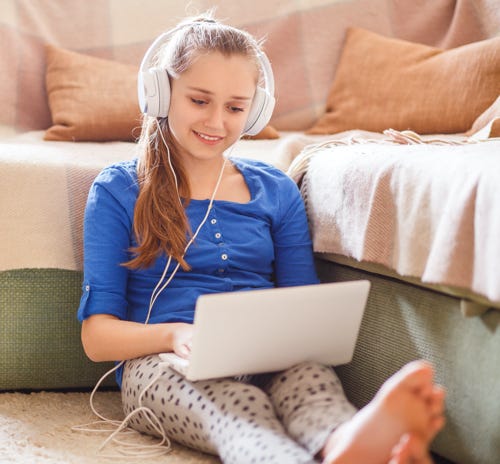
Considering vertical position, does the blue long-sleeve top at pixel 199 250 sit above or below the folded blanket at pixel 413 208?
below

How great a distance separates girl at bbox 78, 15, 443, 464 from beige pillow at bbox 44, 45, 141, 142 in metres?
A: 0.51

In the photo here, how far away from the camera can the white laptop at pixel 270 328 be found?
86cm

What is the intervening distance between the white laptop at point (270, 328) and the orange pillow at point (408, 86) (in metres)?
0.90

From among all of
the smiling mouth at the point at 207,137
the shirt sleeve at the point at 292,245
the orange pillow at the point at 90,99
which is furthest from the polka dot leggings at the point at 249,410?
the orange pillow at the point at 90,99

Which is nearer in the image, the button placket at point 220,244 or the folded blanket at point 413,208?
the folded blanket at point 413,208

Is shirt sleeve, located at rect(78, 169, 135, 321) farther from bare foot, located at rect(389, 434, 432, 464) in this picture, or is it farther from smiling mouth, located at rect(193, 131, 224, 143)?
bare foot, located at rect(389, 434, 432, 464)

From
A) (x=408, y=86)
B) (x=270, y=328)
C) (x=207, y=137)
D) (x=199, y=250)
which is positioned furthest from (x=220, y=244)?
(x=408, y=86)

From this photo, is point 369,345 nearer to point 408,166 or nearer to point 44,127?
point 408,166

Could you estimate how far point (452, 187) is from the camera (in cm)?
87

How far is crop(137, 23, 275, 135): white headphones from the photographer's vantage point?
1.12m

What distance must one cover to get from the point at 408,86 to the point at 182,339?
1.04 metres

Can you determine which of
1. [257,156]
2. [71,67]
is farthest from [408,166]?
[71,67]

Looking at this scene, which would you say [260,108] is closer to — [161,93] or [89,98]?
[161,93]

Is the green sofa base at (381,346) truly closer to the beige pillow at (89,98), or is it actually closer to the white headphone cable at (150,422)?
the white headphone cable at (150,422)
